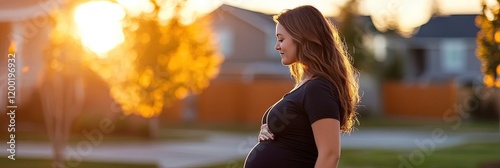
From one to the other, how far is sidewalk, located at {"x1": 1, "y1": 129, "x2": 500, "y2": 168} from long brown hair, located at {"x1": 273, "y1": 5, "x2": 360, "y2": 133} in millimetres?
12556

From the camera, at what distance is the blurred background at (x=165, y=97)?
1548 centimetres

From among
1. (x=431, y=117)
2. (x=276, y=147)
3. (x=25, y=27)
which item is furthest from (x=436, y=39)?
(x=276, y=147)

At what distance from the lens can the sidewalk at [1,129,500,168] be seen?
716 inches

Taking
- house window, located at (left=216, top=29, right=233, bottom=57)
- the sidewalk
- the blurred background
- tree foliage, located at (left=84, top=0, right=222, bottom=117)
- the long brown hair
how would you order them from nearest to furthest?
the long brown hair < the blurred background < tree foliage, located at (left=84, top=0, right=222, bottom=117) < the sidewalk < house window, located at (left=216, top=29, right=233, bottom=57)

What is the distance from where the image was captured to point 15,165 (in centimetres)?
1609

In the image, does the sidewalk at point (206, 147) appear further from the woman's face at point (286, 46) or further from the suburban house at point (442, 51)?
the suburban house at point (442, 51)

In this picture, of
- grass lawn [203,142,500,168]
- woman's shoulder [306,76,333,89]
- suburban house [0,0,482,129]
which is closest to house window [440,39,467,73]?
suburban house [0,0,482,129]

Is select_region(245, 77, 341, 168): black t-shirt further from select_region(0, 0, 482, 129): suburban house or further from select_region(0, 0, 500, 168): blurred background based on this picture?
select_region(0, 0, 482, 129): suburban house

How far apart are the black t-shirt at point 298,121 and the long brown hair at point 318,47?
0.19ft

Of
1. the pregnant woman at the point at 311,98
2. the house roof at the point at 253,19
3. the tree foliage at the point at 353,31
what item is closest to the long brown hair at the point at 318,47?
the pregnant woman at the point at 311,98

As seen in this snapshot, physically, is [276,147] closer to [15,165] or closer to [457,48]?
[15,165]

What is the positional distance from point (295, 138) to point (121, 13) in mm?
13737

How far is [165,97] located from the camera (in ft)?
59.8

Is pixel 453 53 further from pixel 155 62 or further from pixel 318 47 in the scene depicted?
pixel 318 47
